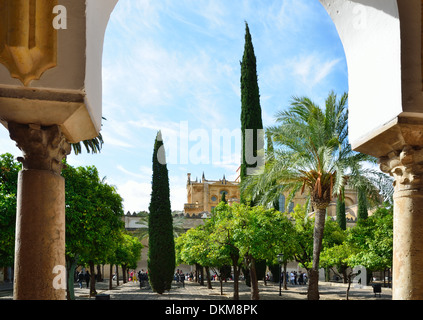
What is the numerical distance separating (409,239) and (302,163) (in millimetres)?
8491

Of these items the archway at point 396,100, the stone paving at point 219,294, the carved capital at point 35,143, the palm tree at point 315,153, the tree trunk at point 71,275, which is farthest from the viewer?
the stone paving at point 219,294

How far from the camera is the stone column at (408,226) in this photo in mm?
2971

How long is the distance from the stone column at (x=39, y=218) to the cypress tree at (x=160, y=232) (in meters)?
19.6

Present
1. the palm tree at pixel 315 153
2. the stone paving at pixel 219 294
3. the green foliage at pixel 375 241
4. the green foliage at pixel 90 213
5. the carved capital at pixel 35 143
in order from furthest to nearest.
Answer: the stone paving at pixel 219 294 < the green foliage at pixel 375 241 < the green foliage at pixel 90 213 < the palm tree at pixel 315 153 < the carved capital at pixel 35 143

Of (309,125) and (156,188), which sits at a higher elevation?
(309,125)

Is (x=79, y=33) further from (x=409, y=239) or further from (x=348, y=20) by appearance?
(x=409, y=239)

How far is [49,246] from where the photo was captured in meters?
2.63

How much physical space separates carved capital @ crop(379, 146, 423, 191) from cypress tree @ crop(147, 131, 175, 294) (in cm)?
1960

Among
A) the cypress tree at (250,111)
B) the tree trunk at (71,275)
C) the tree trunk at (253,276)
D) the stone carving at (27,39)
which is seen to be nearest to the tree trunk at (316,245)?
the tree trunk at (253,276)

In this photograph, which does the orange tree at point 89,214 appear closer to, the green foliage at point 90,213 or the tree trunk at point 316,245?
the green foliage at point 90,213

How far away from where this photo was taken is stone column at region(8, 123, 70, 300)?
260cm

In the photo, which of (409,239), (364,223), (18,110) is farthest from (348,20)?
(364,223)
